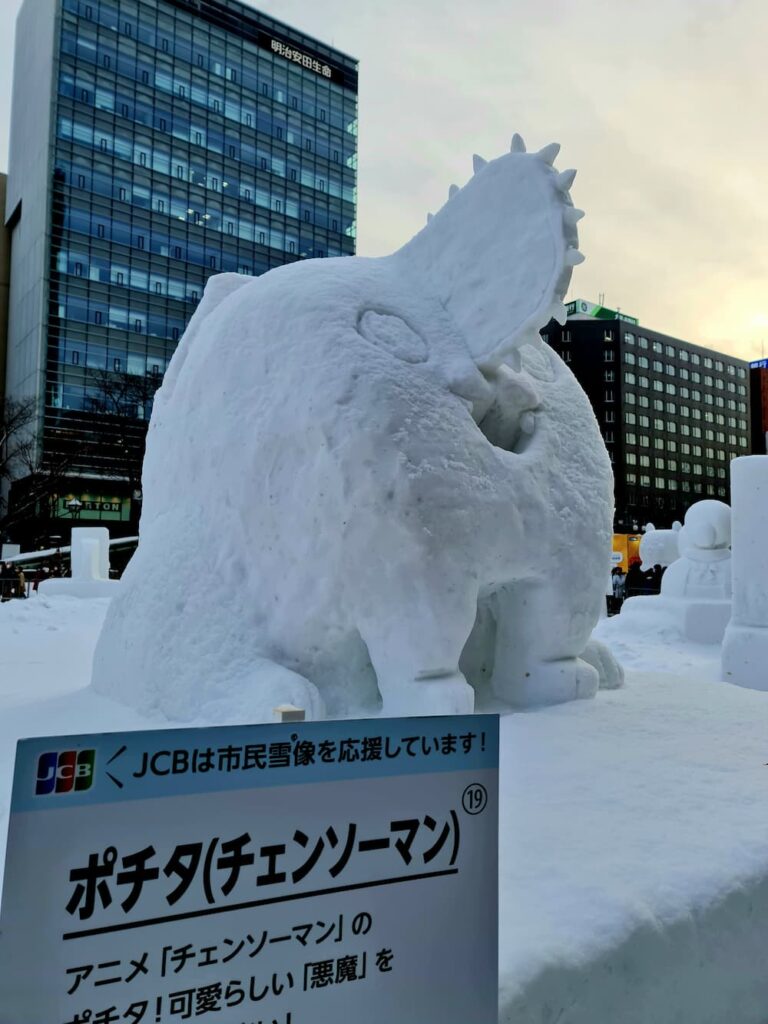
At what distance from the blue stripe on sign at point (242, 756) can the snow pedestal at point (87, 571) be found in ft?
37.6

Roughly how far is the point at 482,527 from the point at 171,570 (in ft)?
5.12

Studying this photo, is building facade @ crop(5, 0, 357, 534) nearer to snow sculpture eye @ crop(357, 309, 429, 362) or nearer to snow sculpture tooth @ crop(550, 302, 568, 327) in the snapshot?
snow sculpture eye @ crop(357, 309, 429, 362)

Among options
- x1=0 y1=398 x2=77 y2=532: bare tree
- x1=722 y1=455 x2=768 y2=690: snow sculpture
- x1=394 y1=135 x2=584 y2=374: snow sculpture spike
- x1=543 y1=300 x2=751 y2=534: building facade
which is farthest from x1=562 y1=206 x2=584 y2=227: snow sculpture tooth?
x1=543 y1=300 x2=751 y2=534: building facade

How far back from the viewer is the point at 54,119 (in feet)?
98.5

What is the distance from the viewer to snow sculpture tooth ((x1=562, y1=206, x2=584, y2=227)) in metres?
3.30

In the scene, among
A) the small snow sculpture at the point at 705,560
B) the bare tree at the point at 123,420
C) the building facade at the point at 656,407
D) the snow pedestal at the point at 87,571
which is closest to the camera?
the small snow sculpture at the point at 705,560

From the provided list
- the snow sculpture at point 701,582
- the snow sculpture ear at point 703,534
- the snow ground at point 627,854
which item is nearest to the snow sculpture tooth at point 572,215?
the snow ground at point 627,854

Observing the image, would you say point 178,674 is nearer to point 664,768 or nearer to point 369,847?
point 664,768

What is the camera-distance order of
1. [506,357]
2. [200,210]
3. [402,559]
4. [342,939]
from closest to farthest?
[342,939] → [402,559] → [506,357] → [200,210]

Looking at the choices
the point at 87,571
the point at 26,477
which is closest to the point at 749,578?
the point at 87,571

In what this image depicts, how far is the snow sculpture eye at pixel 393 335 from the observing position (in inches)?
134

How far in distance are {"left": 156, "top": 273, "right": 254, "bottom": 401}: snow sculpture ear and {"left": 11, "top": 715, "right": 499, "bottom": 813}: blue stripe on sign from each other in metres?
3.62

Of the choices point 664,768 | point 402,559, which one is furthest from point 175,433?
point 664,768

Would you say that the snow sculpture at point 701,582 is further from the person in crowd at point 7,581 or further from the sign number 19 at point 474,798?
the person in crowd at point 7,581
